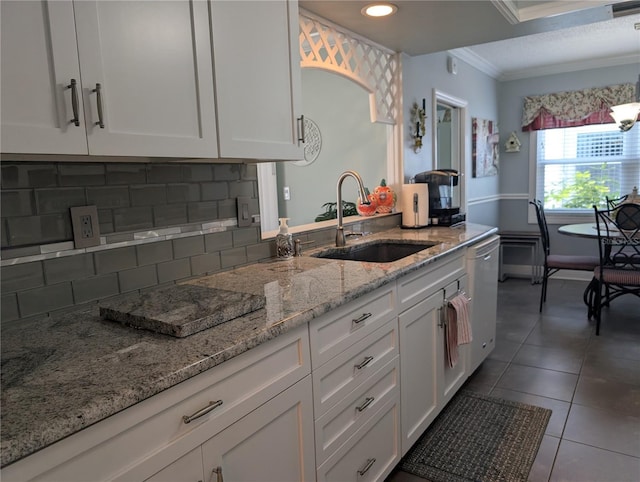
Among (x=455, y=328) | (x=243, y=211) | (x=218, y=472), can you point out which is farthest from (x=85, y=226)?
(x=455, y=328)

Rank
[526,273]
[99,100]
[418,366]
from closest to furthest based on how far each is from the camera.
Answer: [99,100], [418,366], [526,273]

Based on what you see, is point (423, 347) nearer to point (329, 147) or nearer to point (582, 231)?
point (582, 231)

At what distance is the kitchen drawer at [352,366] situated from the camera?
139 cm

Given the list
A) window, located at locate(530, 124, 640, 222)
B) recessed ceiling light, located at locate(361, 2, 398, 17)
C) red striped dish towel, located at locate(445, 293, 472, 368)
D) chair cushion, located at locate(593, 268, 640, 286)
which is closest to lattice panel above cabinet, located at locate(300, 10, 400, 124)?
recessed ceiling light, located at locate(361, 2, 398, 17)

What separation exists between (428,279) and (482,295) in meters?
0.87

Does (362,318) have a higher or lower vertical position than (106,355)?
lower

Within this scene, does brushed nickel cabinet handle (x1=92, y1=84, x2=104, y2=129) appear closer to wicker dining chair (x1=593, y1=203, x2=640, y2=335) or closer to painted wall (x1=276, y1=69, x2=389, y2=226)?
painted wall (x1=276, y1=69, x2=389, y2=226)

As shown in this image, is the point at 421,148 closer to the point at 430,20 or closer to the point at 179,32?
the point at 430,20

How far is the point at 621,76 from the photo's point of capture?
486cm

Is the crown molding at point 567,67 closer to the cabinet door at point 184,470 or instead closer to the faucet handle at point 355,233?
the faucet handle at point 355,233

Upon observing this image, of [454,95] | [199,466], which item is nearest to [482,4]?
[454,95]

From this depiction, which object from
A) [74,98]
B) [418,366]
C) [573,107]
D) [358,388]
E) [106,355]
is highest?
[573,107]

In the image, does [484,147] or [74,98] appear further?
[484,147]

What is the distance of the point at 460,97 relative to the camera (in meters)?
4.42
